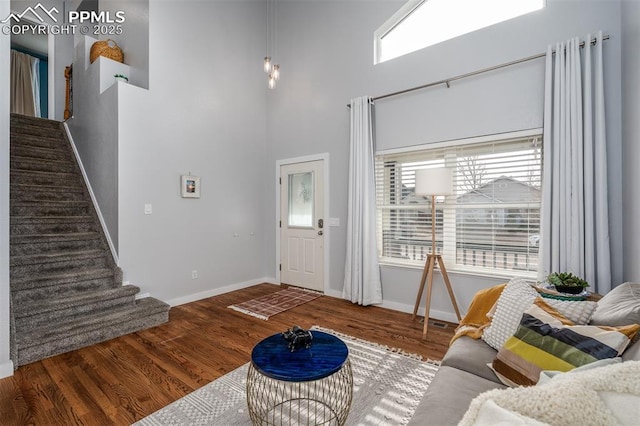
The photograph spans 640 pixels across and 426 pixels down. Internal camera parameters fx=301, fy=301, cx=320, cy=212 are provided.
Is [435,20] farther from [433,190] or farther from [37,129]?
[37,129]

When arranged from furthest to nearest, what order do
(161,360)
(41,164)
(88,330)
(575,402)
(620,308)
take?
(41,164) < (88,330) < (161,360) < (620,308) < (575,402)

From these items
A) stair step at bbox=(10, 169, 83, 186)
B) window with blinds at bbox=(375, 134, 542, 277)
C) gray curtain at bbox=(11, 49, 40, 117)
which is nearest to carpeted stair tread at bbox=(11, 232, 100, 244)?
stair step at bbox=(10, 169, 83, 186)

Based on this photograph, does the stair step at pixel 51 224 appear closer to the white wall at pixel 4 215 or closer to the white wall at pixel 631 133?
the white wall at pixel 4 215

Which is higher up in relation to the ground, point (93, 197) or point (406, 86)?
point (406, 86)

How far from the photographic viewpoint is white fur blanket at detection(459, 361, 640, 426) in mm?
749

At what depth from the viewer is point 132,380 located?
7.45 feet

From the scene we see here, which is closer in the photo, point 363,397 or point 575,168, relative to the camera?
point 363,397

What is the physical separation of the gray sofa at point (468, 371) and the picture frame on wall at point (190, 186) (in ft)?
12.3

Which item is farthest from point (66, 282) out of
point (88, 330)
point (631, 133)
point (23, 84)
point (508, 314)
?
point (23, 84)

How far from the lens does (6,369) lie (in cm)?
232

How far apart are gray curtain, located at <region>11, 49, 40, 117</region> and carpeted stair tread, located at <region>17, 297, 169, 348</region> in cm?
647

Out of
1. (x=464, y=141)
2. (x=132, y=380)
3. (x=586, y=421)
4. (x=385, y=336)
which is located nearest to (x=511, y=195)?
(x=464, y=141)

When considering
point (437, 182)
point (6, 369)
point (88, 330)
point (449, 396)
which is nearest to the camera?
point (449, 396)

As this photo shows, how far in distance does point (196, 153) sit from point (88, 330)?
252cm
